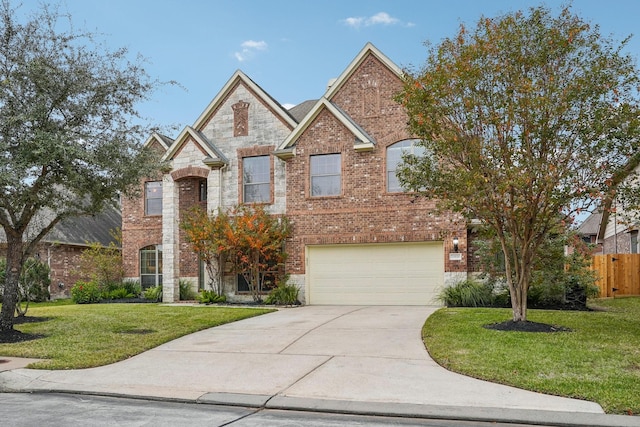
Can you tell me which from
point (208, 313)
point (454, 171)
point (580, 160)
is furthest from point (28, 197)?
point (580, 160)

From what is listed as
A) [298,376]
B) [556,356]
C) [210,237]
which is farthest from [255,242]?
[556,356]

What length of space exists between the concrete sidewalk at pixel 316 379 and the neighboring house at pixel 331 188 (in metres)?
6.27

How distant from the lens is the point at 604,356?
8.13 m

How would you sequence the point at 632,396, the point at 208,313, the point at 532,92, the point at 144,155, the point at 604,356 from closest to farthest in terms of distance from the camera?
the point at 632,396, the point at 604,356, the point at 532,92, the point at 144,155, the point at 208,313

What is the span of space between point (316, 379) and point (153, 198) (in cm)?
1647

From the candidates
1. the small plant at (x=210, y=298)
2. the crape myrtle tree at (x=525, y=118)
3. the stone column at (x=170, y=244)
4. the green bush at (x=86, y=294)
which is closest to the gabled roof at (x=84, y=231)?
the green bush at (x=86, y=294)

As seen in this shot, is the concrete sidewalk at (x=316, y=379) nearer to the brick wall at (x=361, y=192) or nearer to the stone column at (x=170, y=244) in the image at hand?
the brick wall at (x=361, y=192)

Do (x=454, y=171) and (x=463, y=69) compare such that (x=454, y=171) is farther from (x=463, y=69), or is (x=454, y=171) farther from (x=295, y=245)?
(x=295, y=245)

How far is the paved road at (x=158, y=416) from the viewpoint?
5.82 metres

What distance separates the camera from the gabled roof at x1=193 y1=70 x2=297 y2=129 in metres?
19.6

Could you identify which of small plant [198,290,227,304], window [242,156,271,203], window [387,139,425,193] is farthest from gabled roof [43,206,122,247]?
window [387,139,425,193]

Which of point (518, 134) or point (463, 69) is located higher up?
point (463, 69)

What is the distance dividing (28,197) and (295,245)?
9.23 m

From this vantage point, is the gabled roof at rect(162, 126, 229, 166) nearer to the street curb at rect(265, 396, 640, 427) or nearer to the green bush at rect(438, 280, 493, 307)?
the green bush at rect(438, 280, 493, 307)
